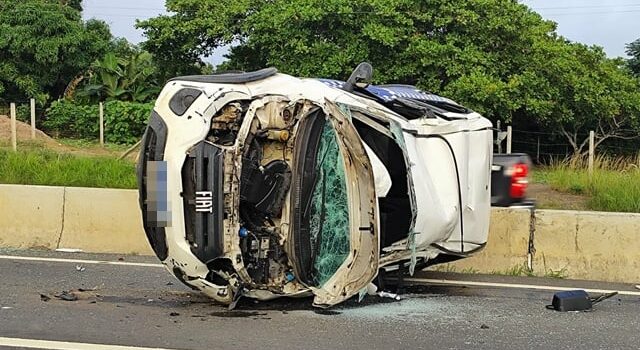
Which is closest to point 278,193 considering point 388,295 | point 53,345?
point 388,295

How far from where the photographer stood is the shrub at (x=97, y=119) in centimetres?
2605

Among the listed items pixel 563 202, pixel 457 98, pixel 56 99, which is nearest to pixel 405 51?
pixel 457 98

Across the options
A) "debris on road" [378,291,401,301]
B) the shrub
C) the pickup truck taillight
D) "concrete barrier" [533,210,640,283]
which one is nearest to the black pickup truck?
the pickup truck taillight

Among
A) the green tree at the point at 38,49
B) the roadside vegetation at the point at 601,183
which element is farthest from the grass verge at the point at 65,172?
the green tree at the point at 38,49

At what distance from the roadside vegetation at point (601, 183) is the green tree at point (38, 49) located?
21.5 meters

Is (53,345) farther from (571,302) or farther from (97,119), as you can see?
(97,119)

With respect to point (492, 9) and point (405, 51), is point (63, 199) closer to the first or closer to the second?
point (405, 51)

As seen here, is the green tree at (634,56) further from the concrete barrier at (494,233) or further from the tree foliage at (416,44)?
the concrete barrier at (494,233)

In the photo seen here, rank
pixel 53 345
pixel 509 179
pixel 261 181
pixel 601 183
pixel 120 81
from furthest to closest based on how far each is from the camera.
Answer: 1. pixel 120 81
2. pixel 601 183
3. pixel 509 179
4. pixel 261 181
5. pixel 53 345

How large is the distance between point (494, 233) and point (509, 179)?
999 mm

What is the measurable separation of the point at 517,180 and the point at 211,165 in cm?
290

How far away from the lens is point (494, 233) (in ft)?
23.9

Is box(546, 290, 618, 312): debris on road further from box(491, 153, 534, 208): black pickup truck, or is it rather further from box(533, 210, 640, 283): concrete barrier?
box(533, 210, 640, 283): concrete barrier

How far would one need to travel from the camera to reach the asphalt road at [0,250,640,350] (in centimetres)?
467
